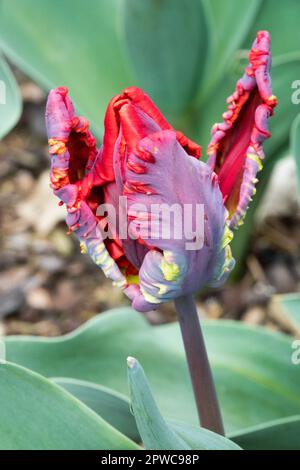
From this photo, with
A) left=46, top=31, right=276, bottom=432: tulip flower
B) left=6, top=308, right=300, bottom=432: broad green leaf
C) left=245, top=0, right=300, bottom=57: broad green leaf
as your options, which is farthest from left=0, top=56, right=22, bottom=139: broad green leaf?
left=245, top=0, right=300, bottom=57: broad green leaf

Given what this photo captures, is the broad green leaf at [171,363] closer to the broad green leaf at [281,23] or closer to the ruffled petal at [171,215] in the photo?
the ruffled petal at [171,215]

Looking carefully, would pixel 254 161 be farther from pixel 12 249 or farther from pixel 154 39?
pixel 12 249

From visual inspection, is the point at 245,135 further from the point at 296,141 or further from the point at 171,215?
the point at 296,141

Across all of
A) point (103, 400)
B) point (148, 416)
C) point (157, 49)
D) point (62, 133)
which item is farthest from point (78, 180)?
point (157, 49)

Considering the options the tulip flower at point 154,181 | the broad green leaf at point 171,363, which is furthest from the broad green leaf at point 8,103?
the tulip flower at point 154,181

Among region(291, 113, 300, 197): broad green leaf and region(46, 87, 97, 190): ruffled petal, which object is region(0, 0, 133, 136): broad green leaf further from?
region(46, 87, 97, 190): ruffled petal

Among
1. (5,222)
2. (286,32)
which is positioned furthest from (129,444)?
(5,222)
